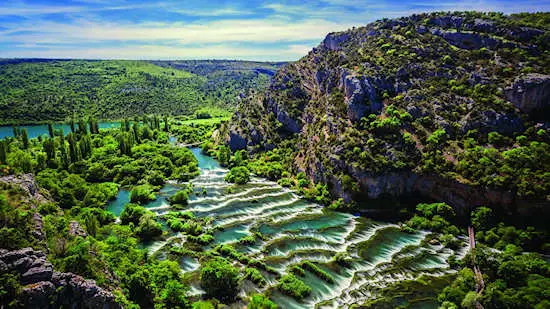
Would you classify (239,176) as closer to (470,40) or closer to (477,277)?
(477,277)

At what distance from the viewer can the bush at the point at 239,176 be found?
5758 inches

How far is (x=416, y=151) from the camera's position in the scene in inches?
4673

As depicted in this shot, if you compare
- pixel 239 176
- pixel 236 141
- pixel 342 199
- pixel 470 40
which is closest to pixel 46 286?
pixel 342 199

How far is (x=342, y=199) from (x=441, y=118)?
47.5m

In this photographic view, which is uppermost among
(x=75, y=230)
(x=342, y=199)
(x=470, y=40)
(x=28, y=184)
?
(x=470, y=40)

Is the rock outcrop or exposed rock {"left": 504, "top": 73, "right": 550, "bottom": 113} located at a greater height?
exposed rock {"left": 504, "top": 73, "right": 550, "bottom": 113}

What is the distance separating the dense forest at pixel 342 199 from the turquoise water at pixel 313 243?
570 millimetres

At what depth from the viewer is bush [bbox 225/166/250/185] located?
480 feet

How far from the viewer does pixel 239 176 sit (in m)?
148

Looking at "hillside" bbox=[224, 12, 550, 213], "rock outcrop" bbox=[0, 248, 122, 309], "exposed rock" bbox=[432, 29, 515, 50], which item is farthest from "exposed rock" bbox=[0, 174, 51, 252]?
"exposed rock" bbox=[432, 29, 515, 50]

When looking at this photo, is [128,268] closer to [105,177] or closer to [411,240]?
[411,240]

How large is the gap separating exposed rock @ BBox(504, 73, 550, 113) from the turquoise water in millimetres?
60837

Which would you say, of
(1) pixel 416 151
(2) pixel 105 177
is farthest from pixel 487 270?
(2) pixel 105 177

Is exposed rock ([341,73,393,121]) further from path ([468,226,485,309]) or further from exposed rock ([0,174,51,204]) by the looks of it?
exposed rock ([0,174,51,204])
